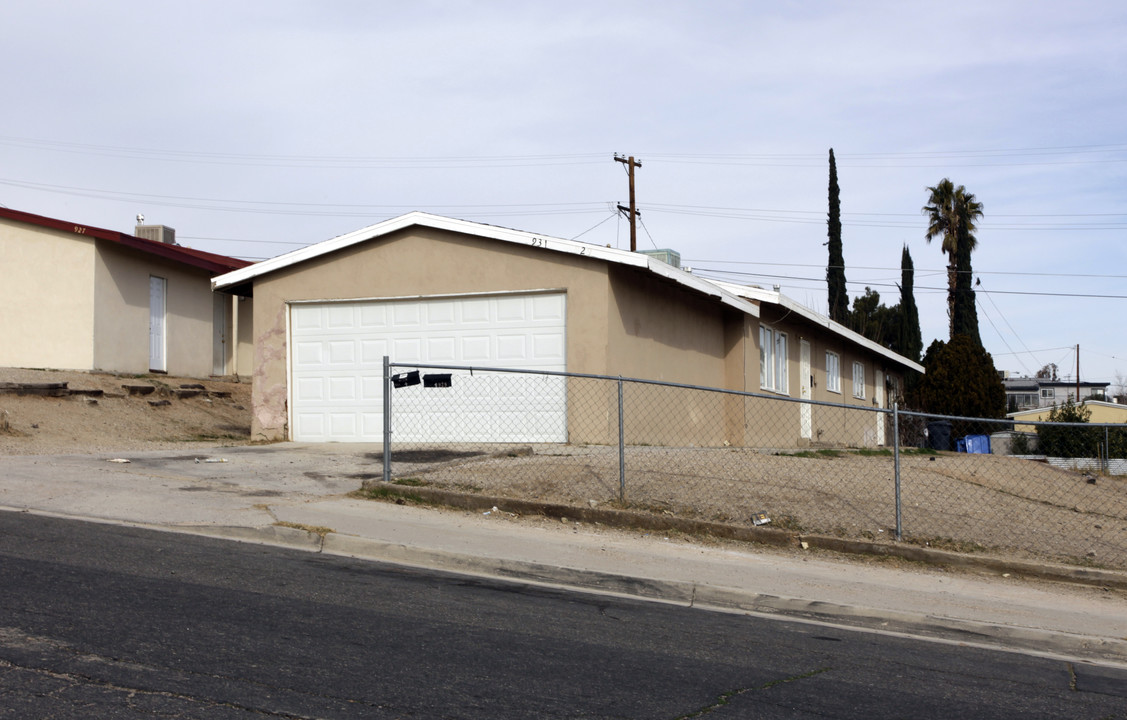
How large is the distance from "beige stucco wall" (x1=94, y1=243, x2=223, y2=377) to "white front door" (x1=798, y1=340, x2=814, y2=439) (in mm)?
13451

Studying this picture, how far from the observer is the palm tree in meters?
41.6

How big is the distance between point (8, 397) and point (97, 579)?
38.0 feet

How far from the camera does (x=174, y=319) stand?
22.3 metres

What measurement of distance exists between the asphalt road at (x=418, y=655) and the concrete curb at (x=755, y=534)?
2228 millimetres

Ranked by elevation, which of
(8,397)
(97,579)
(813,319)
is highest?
(813,319)

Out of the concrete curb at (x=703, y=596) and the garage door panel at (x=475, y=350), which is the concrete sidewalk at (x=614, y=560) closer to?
the concrete curb at (x=703, y=596)

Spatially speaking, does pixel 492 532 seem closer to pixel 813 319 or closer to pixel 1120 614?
pixel 1120 614

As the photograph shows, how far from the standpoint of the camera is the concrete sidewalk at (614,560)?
7344mm

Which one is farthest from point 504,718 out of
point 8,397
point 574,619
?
point 8,397

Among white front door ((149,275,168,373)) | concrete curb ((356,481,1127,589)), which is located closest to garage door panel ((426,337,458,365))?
concrete curb ((356,481,1127,589))

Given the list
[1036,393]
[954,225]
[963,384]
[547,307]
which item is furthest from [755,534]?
[1036,393]

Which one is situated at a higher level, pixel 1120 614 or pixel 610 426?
pixel 610 426

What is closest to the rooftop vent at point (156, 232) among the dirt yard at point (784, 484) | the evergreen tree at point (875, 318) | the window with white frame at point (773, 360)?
the dirt yard at point (784, 484)

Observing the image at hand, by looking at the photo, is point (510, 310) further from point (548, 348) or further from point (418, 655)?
point (418, 655)
